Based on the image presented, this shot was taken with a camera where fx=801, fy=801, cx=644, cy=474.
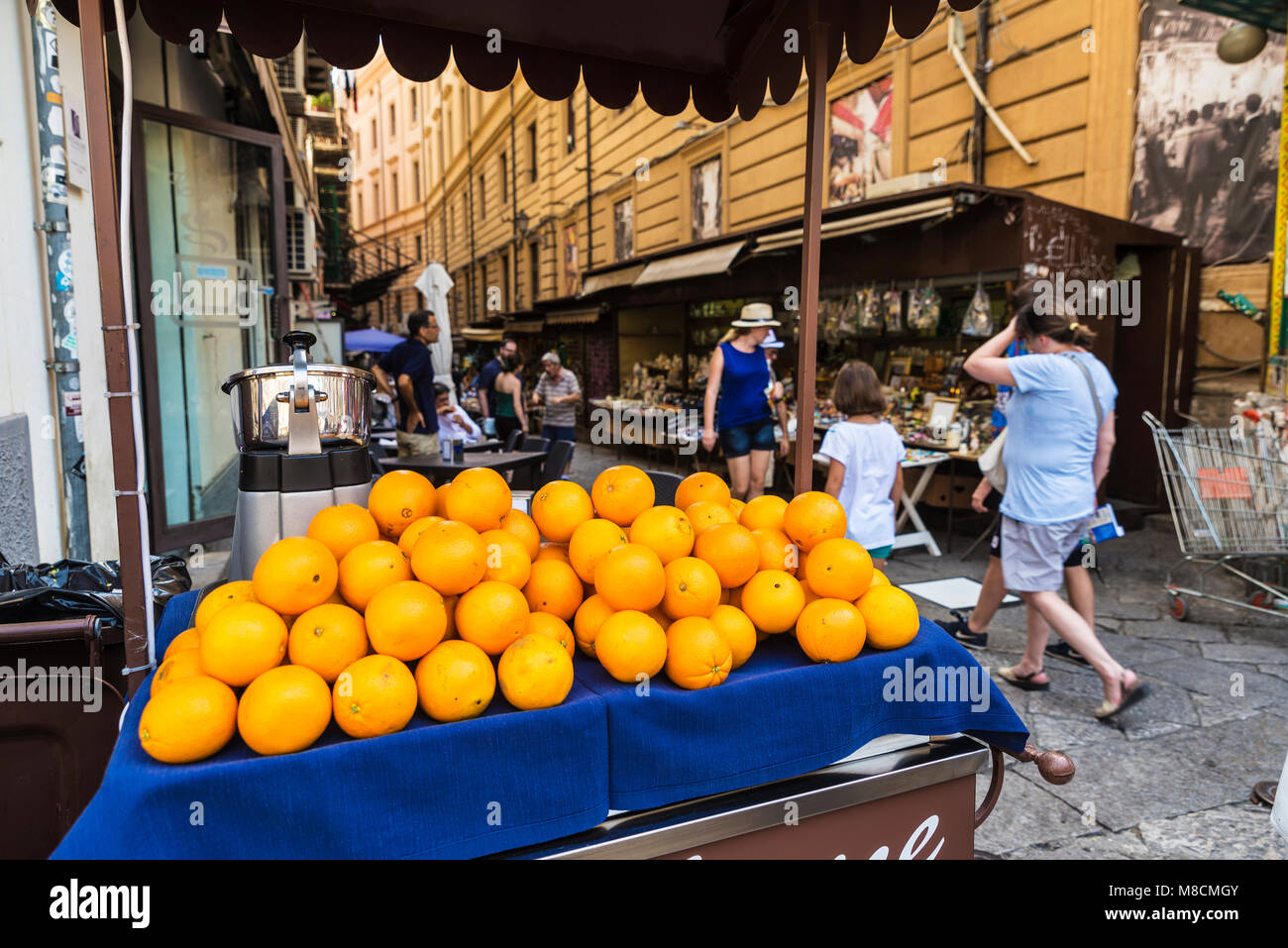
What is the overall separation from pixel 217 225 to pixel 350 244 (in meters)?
28.0

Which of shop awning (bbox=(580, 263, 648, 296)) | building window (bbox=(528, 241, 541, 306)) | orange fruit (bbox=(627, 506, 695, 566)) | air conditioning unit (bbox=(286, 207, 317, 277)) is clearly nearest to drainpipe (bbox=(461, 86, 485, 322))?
building window (bbox=(528, 241, 541, 306))

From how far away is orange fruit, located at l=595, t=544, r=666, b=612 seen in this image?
168 cm

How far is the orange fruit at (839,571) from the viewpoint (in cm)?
184

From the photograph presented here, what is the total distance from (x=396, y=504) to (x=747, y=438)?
17.0ft

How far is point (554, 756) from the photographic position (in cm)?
150

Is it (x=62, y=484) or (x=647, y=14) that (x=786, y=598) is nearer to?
(x=647, y=14)

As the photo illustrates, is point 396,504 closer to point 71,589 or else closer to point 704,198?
point 71,589

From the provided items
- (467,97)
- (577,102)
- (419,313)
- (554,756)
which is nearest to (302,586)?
(554,756)

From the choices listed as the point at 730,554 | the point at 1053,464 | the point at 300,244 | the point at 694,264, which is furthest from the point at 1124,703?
the point at 300,244

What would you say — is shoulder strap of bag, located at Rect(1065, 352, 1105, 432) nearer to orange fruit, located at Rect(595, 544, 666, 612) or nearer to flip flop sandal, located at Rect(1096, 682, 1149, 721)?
flip flop sandal, located at Rect(1096, 682, 1149, 721)

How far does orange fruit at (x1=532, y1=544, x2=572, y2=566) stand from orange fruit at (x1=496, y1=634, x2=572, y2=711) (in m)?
0.39

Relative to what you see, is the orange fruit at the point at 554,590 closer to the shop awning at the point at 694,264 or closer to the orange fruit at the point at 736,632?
the orange fruit at the point at 736,632

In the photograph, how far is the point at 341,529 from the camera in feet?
5.88
